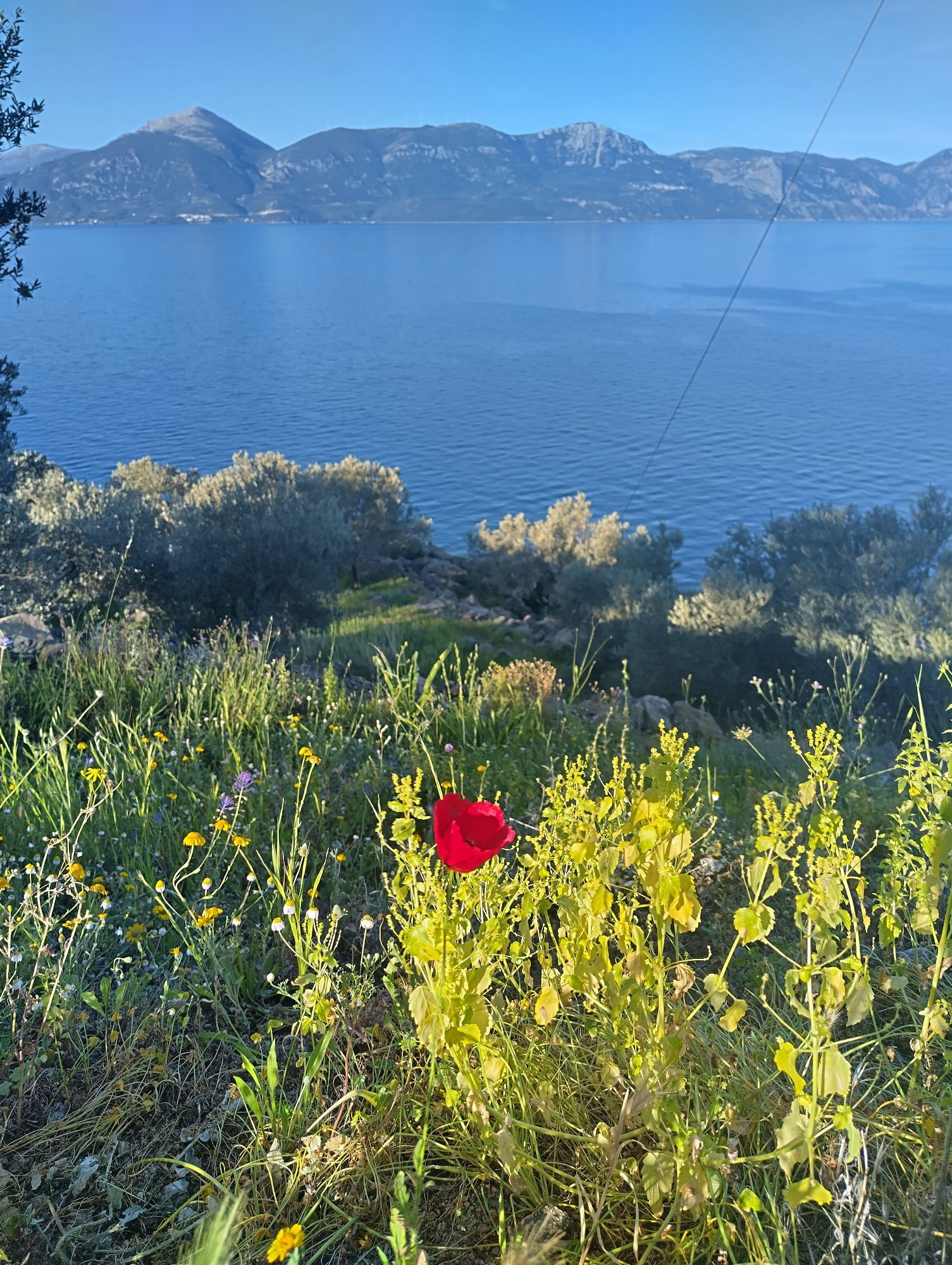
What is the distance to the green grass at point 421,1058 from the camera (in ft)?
4.81

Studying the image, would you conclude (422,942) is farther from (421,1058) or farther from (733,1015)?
(421,1058)

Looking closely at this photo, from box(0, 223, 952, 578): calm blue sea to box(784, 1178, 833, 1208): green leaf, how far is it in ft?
89.4

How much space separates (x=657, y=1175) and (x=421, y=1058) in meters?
0.77

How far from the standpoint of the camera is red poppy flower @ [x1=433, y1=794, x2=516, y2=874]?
142 centimetres

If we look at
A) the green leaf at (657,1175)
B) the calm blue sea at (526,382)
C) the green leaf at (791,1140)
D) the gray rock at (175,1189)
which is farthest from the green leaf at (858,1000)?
the calm blue sea at (526,382)

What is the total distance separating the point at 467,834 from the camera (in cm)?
146

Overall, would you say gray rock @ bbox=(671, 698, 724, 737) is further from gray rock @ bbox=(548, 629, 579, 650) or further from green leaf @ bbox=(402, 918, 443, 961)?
gray rock @ bbox=(548, 629, 579, 650)

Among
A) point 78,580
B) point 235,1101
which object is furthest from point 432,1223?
point 78,580

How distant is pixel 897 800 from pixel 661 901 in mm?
2601

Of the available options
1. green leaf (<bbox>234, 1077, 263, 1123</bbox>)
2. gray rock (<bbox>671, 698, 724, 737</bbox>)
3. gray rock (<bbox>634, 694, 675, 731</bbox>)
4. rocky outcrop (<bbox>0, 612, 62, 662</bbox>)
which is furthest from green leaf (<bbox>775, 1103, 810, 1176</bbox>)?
gray rock (<bbox>671, 698, 724, 737</bbox>)

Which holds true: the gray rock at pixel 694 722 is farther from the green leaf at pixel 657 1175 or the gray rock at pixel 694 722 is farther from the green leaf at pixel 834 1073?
the green leaf at pixel 834 1073

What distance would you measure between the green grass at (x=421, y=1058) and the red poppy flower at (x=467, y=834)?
0.10 metres

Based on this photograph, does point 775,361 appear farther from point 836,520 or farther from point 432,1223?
point 432,1223

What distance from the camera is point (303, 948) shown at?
2.02 metres
